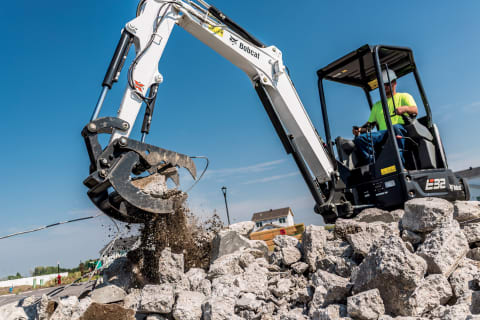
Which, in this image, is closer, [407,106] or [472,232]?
[472,232]

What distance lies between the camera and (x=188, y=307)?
3.45 metres

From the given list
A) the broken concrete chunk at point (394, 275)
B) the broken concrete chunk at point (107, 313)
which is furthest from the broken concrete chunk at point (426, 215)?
the broken concrete chunk at point (107, 313)

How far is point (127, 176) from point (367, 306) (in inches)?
100

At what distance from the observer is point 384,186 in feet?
17.1

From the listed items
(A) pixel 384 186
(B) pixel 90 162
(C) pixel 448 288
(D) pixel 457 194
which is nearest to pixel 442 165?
(D) pixel 457 194

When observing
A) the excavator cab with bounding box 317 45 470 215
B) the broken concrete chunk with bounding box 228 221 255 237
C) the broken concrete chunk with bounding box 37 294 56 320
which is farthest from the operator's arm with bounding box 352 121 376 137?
the broken concrete chunk with bounding box 37 294 56 320

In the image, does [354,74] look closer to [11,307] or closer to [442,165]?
[442,165]

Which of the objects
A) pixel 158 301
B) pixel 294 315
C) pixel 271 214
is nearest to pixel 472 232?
pixel 294 315

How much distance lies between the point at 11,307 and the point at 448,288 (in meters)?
4.43

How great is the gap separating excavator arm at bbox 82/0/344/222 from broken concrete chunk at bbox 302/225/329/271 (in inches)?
47.6

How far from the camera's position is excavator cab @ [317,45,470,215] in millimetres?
5082

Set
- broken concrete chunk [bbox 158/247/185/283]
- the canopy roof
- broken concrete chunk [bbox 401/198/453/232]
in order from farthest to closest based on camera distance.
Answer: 1. the canopy roof
2. broken concrete chunk [bbox 158/247/185/283]
3. broken concrete chunk [bbox 401/198/453/232]

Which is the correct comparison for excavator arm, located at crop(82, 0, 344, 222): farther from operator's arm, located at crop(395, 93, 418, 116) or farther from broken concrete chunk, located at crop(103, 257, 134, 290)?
operator's arm, located at crop(395, 93, 418, 116)

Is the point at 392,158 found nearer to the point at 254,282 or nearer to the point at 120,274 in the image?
the point at 254,282
